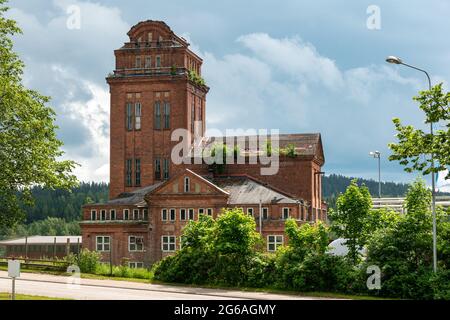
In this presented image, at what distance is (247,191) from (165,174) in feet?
45.5

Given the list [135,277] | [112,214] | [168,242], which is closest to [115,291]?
[135,277]

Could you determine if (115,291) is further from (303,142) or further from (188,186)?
(303,142)

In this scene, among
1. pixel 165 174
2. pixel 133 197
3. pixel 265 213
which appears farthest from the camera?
pixel 165 174

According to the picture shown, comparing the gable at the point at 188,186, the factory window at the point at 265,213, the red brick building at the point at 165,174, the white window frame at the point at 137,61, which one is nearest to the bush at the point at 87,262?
the red brick building at the point at 165,174

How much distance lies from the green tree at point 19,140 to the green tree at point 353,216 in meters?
16.6

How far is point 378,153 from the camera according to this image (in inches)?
3027

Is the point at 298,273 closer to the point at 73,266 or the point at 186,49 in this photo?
the point at 73,266

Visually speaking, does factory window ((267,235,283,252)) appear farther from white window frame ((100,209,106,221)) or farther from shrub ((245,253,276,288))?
shrub ((245,253,276,288))

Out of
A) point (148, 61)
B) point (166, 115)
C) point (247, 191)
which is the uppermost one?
point (148, 61)

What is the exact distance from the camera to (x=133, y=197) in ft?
Answer: 261

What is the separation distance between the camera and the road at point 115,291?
39.2 m

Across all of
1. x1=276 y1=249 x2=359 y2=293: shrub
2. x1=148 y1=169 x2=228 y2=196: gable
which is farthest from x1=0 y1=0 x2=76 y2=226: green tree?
x1=148 y1=169 x2=228 y2=196: gable

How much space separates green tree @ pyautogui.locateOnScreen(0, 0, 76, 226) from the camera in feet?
146
